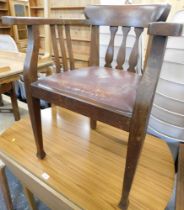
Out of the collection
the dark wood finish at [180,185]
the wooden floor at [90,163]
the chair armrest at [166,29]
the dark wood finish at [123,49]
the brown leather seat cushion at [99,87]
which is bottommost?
the dark wood finish at [180,185]

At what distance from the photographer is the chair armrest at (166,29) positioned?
35 cm

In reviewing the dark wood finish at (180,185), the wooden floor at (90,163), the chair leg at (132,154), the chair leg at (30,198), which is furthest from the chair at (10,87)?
the dark wood finish at (180,185)

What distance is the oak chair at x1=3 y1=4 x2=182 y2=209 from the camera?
0.42 m

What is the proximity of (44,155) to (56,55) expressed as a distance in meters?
0.44

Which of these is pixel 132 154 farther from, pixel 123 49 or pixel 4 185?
pixel 4 185

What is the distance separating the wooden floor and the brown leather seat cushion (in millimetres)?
347

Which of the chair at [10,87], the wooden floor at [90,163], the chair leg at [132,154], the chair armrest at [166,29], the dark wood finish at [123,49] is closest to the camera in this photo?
the chair armrest at [166,29]

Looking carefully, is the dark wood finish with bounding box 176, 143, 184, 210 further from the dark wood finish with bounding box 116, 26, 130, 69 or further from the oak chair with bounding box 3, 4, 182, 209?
the dark wood finish with bounding box 116, 26, 130, 69

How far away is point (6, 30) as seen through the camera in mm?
4086

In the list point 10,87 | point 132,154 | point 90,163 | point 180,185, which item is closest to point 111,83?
point 132,154

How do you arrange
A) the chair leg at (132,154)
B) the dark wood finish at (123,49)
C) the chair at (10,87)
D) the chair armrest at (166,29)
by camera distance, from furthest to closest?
the chair at (10,87), the dark wood finish at (123,49), the chair leg at (132,154), the chair armrest at (166,29)

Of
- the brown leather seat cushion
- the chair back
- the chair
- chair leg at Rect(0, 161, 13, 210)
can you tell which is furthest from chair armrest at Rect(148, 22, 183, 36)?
the chair

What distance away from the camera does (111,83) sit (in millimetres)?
630

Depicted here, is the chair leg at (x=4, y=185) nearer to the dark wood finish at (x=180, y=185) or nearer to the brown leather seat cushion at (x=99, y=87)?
the brown leather seat cushion at (x=99, y=87)
